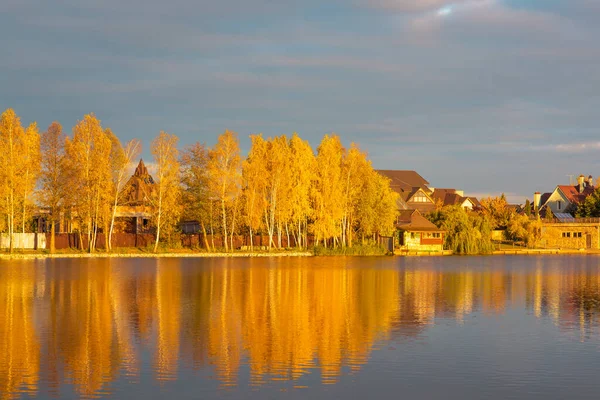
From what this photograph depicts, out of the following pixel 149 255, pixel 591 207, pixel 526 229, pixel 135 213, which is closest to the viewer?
pixel 149 255

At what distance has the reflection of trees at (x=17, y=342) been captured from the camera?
18.0m

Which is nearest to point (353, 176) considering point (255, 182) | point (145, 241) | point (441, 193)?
point (255, 182)

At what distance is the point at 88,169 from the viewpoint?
240 feet

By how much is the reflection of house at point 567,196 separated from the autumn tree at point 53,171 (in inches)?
3528

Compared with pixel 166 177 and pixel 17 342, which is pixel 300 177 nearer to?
pixel 166 177

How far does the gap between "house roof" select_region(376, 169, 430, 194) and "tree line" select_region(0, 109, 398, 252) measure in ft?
165

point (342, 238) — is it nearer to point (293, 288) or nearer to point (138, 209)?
point (138, 209)

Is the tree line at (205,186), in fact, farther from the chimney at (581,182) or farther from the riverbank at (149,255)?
the chimney at (581,182)

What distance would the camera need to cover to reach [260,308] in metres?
33.1

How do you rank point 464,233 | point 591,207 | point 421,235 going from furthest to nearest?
1. point 591,207
2. point 421,235
3. point 464,233

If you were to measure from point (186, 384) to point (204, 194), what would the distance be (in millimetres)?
64449

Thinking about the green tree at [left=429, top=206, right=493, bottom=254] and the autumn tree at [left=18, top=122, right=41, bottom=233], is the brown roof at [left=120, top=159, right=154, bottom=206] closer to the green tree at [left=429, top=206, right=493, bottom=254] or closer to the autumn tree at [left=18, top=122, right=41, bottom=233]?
the autumn tree at [left=18, top=122, right=41, bottom=233]

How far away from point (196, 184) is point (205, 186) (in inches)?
40.6

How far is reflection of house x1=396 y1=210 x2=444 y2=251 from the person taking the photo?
97500 millimetres
